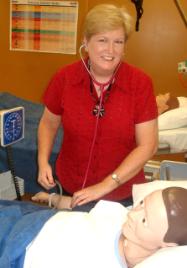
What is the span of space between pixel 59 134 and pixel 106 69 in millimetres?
1100

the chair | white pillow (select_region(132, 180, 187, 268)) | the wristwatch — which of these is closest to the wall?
the chair

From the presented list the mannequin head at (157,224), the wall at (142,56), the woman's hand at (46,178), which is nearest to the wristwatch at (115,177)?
the woman's hand at (46,178)

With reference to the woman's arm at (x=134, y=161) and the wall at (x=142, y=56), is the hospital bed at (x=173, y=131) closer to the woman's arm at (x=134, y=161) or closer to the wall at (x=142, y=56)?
the woman's arm at (x=134, y=161)

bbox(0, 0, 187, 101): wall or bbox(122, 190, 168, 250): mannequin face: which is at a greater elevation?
bbox(0, 0, 187, 101): wall

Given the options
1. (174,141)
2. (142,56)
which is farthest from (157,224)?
(142,56)

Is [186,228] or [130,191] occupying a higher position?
[186,228]

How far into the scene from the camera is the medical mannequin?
1.11m

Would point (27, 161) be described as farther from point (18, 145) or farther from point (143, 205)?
point (143, 205)

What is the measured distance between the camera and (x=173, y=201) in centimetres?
111

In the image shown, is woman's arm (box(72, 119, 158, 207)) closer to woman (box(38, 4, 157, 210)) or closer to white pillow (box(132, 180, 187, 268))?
woman (box(38, 4, 157, 210))

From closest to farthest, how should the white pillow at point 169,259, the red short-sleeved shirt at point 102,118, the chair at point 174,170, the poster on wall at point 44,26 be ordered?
the white pillow at point 169,259 → the red short-sleeved shirt at point 102,118 → the chair at point 174,170 → the poster on wall at point 44,26

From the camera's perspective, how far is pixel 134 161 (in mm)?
1631

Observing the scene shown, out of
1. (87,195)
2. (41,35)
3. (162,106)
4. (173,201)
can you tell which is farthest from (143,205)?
(41,35)

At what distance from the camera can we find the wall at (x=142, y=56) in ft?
11.3
